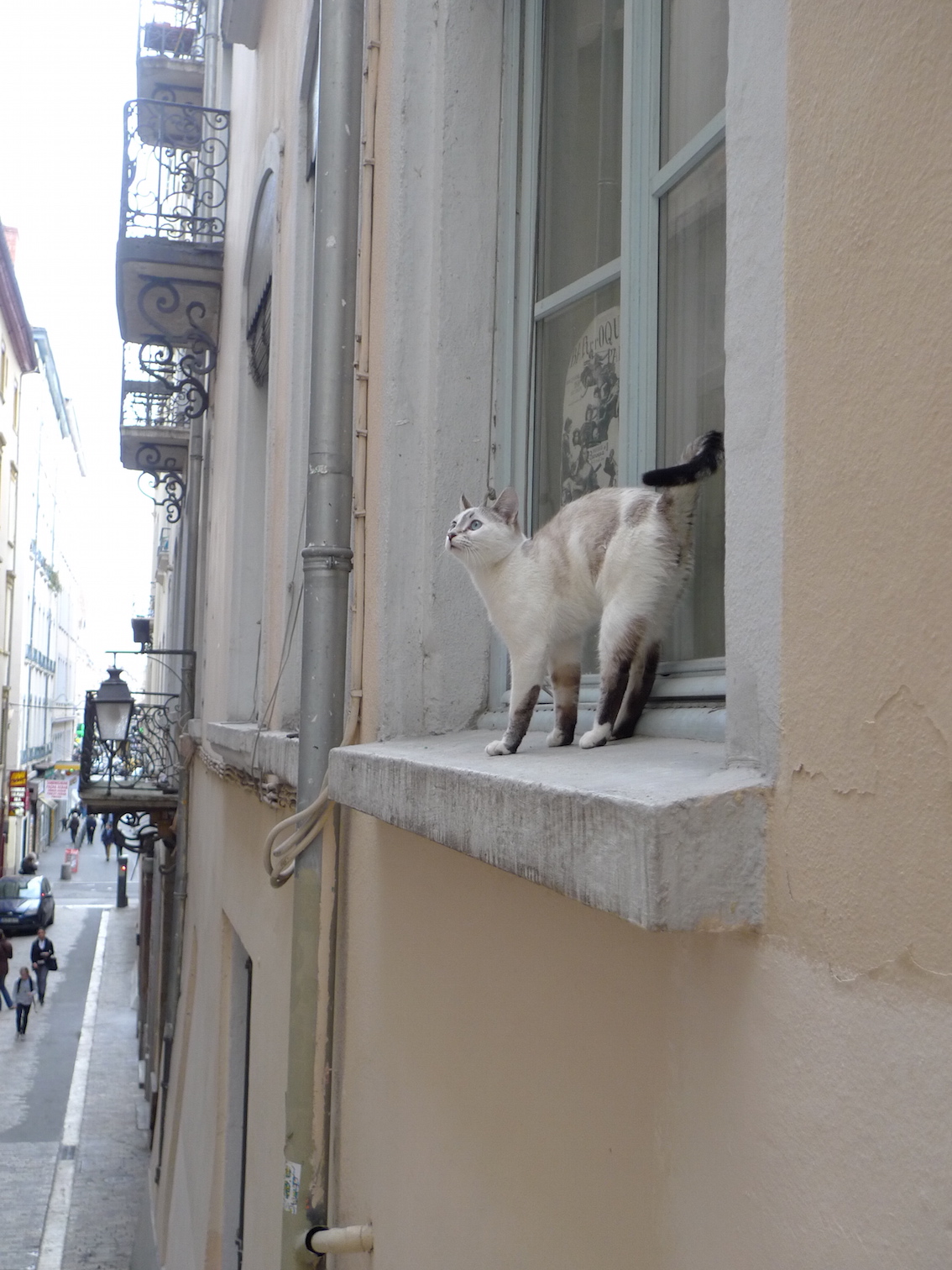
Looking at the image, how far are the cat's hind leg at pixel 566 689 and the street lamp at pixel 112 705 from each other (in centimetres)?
1037

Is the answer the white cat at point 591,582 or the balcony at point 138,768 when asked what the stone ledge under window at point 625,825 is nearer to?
the white cat at point 591,582

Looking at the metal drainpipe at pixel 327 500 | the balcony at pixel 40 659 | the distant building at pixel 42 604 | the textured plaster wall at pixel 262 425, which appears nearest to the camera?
the metal drainpipe at pixel 327 500

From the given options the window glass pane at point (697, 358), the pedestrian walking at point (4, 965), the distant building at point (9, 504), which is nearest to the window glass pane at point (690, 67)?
the window glass pane at point (697, 358)

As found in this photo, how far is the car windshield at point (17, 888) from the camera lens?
3027 cm

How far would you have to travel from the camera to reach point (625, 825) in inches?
58.7

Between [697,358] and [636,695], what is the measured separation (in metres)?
0.67

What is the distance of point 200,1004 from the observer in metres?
8.84

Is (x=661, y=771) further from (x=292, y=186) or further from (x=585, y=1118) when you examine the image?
(x=292, y=186)

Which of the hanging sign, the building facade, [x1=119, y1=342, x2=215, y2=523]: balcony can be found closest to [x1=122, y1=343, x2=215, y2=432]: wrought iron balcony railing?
[x1=119, y1=342, x2=215, y2=523]: balcony

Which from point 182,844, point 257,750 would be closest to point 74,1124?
point 182,844

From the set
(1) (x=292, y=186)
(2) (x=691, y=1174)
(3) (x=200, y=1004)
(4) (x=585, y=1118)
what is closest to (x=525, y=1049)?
(4) (x=585, y=1118)

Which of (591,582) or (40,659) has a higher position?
(40,659)

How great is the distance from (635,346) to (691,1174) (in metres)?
1.70

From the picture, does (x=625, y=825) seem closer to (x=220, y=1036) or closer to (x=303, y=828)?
(x=303, y=828)
